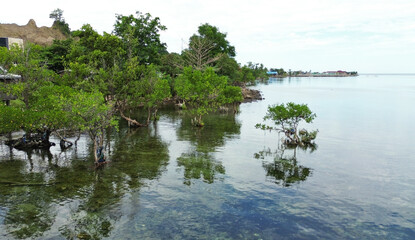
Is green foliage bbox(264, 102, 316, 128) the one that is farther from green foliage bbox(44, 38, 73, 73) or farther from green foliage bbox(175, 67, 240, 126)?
green foliage bbox(44, 38, 73, 73)

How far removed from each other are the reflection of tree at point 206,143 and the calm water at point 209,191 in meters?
0.24

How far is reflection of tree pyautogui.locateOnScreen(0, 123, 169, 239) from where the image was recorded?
812 inches

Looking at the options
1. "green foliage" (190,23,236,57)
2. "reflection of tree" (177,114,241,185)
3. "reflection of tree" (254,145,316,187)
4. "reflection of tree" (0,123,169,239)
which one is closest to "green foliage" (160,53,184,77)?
"green foliage" (190,23,236,57)

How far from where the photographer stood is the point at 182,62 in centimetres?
11494

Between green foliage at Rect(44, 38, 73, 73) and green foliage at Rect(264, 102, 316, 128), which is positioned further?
green foliage at Rect(44, 38, 73, 73)

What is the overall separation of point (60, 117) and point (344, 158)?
125 ft

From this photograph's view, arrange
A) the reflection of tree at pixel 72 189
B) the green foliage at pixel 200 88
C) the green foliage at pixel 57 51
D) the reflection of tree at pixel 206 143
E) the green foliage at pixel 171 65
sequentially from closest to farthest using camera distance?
1. the reflection of tree at pixel 72 189
2. the reflection of tree at pixel 206 143
3. the green foliage at pixel 200 88
4. the green foliage at pixel 57 51
5. the green foliage at pixel 171 65

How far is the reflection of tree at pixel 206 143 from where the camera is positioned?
3298cm

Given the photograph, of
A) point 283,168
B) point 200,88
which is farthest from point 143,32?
point 283,168

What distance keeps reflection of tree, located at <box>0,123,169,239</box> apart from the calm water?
0.30 feet

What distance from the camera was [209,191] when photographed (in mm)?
27797

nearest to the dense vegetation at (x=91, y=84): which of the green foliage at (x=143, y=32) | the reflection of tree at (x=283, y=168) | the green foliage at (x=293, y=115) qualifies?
the green foliage at (x=143, y=32)

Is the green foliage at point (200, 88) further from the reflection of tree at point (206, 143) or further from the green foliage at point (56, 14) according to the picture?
the green foliage at point (56, 14)

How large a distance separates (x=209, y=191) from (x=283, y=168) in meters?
12.1
